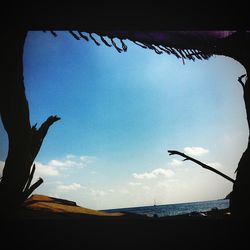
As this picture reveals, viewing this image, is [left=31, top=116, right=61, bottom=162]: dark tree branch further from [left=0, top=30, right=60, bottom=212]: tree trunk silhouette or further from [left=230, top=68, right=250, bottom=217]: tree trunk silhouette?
[left=230, top=68, right=250, bottom=217]: tree trunk silhouette

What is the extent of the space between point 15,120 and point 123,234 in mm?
1172

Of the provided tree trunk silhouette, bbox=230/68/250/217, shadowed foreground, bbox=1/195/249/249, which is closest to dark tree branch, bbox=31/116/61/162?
shadowed foreground, bbox=1/195/249/249

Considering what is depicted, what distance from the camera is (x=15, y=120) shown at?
191 centimetres

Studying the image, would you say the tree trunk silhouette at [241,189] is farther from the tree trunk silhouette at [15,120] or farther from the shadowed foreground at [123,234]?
the tree trunk silhouette at [15,120]

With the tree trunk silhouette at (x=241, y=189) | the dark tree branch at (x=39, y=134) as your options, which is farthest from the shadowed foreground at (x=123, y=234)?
the dark tree branch at (x=39, y=134)

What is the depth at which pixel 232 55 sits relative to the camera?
247 centimetres

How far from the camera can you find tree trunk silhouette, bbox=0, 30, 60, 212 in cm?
187

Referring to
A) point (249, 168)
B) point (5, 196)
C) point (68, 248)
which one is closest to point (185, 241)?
point (68, 248)

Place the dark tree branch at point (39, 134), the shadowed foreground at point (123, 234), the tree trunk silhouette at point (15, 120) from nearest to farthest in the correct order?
the shadowed foreground at point (123, 234), the tree trunk silhouette at point (15, 120), the dark tree branch at point (39, 134)

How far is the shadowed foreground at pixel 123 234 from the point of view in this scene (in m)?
1.45

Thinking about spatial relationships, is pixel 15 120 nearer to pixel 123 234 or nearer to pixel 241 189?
pixel 123 234

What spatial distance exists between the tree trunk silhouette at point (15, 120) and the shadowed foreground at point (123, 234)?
24cm

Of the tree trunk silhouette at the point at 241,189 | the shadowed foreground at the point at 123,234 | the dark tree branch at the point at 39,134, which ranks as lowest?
the shadowed foreground at the point at 123,234

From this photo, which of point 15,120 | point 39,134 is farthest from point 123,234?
point 39,134
